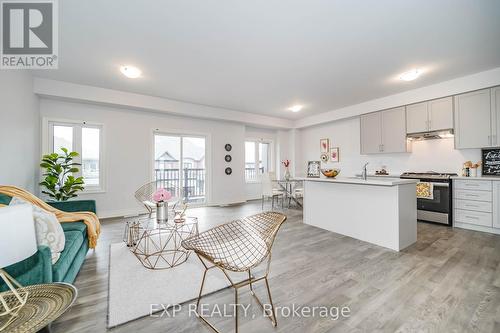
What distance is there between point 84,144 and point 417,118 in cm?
718

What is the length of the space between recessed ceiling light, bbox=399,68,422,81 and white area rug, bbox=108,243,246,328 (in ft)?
13.9

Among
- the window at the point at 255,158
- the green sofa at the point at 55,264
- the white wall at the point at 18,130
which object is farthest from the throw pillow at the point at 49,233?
the window at the point at 255,158

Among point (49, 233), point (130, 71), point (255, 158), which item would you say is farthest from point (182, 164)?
point (49, 233)

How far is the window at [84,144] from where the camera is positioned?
4.38m

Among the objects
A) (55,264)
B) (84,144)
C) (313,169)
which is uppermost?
(84,144)

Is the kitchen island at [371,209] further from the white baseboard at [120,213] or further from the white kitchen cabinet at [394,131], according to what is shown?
the white baseboard at [120,213]

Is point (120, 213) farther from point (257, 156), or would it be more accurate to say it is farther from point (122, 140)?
point (257, 156)

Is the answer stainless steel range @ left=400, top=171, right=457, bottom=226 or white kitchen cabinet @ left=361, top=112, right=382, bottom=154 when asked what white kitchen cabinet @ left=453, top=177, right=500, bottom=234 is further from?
white kitchen cabinet @ left=361, top=112, right=382, bottom=154

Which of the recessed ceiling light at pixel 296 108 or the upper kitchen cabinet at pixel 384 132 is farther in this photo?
the recessed ceiling light at pixel 296 108

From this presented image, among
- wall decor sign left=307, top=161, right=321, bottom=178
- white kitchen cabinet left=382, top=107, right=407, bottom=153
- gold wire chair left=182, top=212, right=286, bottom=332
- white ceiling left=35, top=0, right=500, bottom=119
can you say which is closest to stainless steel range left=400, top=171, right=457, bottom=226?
white kitchen cabinet left=382, top=107, right=407, bottom=153

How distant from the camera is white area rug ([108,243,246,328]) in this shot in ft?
5.68

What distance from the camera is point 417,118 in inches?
178

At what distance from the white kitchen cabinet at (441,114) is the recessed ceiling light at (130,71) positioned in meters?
5.66

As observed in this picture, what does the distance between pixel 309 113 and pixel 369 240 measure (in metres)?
4.31
